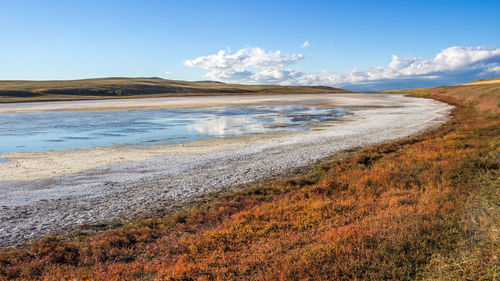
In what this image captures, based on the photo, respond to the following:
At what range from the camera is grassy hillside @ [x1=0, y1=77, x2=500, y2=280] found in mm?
7246

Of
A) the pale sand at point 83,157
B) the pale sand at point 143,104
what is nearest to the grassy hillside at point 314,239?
the pale sand at point 83,157

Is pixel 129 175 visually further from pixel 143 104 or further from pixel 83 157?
pixel 143 104

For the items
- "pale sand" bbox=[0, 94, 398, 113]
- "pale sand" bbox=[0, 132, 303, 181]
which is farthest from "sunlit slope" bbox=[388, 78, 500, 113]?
"pale sand" bbox=[0, 132, 303, 181]

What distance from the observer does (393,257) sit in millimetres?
7508

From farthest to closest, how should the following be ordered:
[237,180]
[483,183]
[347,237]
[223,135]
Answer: [223,135], [237,180], [483,183], [347,237]

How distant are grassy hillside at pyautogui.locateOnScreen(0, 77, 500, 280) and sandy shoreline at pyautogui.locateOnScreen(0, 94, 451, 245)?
7.13 feet

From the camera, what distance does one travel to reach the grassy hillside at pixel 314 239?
7246mm

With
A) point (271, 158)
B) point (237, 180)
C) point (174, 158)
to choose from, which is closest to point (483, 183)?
point (237, 180)

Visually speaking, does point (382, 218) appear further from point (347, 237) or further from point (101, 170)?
point (101, 170)

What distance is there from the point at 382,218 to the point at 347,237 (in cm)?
197

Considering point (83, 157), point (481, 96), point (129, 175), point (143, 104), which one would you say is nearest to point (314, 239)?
point (129, 175)

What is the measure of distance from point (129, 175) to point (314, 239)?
1351 cm

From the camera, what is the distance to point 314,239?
349 inches

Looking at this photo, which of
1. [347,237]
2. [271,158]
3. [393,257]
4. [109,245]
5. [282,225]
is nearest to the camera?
[393,257]
